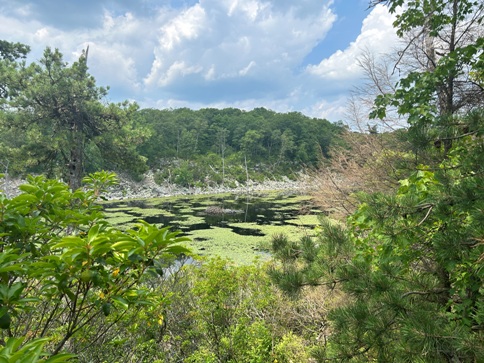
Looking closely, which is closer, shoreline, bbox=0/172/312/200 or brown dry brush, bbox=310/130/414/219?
brown dry brush, bbox=310/130/414/219

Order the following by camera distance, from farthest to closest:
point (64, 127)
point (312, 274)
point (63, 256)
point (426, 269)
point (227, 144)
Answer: point (227, 144)
point (64, 127)
point (426, 269)
point (312, 274)
point (63, 256)

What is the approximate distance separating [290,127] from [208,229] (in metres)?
61.3

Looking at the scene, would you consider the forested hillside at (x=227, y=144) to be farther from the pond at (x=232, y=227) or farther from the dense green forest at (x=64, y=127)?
the pond at (x=232, y=227)

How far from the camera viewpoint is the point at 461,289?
164 centimetres

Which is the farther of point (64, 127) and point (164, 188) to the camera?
point (164, 188)

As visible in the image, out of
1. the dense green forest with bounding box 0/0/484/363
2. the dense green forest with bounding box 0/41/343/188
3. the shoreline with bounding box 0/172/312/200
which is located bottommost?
the shoreline with bounding box 0/172/312/200

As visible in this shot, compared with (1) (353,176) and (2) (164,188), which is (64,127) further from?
(2) (164,188)

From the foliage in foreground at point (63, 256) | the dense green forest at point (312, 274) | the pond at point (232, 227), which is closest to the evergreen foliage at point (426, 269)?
the dense green forest at point (312, 274)

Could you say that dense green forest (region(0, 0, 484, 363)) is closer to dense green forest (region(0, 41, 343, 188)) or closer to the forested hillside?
dense green forest (region(0, 41, 343, 188))

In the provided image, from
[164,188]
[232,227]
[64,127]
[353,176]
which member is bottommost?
[164,188]

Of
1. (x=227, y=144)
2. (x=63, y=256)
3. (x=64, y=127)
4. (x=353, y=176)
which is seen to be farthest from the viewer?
(x=227, y=144)

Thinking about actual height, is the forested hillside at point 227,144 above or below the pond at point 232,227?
above

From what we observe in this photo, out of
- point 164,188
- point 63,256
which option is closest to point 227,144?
point 164,188

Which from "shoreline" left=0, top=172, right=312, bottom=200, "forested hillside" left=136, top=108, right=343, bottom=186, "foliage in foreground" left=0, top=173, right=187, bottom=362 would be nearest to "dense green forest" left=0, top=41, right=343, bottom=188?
"shoreline" left=0, top=172, right=312, bottom=200
